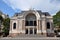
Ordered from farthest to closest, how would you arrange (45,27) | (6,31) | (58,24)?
(58,24) → (6,31) → (45,27)

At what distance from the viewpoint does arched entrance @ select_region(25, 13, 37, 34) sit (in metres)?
49.2

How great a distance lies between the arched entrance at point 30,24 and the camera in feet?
162

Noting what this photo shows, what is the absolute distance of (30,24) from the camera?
50.3 meters

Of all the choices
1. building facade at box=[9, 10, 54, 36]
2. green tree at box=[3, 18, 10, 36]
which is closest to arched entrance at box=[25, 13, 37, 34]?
building facade at box=[9, 10, 54, 36]

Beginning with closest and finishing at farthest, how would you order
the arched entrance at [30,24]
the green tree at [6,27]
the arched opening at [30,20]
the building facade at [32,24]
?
the building facade at [32,24] < the arched entrance at [30,24] < the arched opening at [30,20] < the green tree at [6,27]

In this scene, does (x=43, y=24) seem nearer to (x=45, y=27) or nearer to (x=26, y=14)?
(x=45, y=27)

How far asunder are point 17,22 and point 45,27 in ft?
30.2

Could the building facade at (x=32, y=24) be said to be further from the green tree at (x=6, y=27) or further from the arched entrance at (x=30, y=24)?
the green tree at (x=6, y=27)

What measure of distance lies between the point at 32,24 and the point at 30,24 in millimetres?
660

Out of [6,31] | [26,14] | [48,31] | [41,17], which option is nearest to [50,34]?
[48,31]

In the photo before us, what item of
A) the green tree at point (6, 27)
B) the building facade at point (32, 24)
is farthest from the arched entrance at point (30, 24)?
the green tree at point (6, 27)

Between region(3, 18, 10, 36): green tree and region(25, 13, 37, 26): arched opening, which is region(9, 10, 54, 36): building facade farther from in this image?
region(3, 18, 10, 36): green tree

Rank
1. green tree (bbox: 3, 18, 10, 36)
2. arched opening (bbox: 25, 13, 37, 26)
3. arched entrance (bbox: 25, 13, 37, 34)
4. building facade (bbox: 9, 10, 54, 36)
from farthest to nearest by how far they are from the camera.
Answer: green tree (bbox: 3, 18, 10, 36) < arched opening (bbox: 25, 13, 37, 26) < arched entrance (bbox: 25, 13, 37, 34) < building facade (bbox: 9, 10, 54, 36)

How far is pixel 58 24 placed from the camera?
58.1 meters
